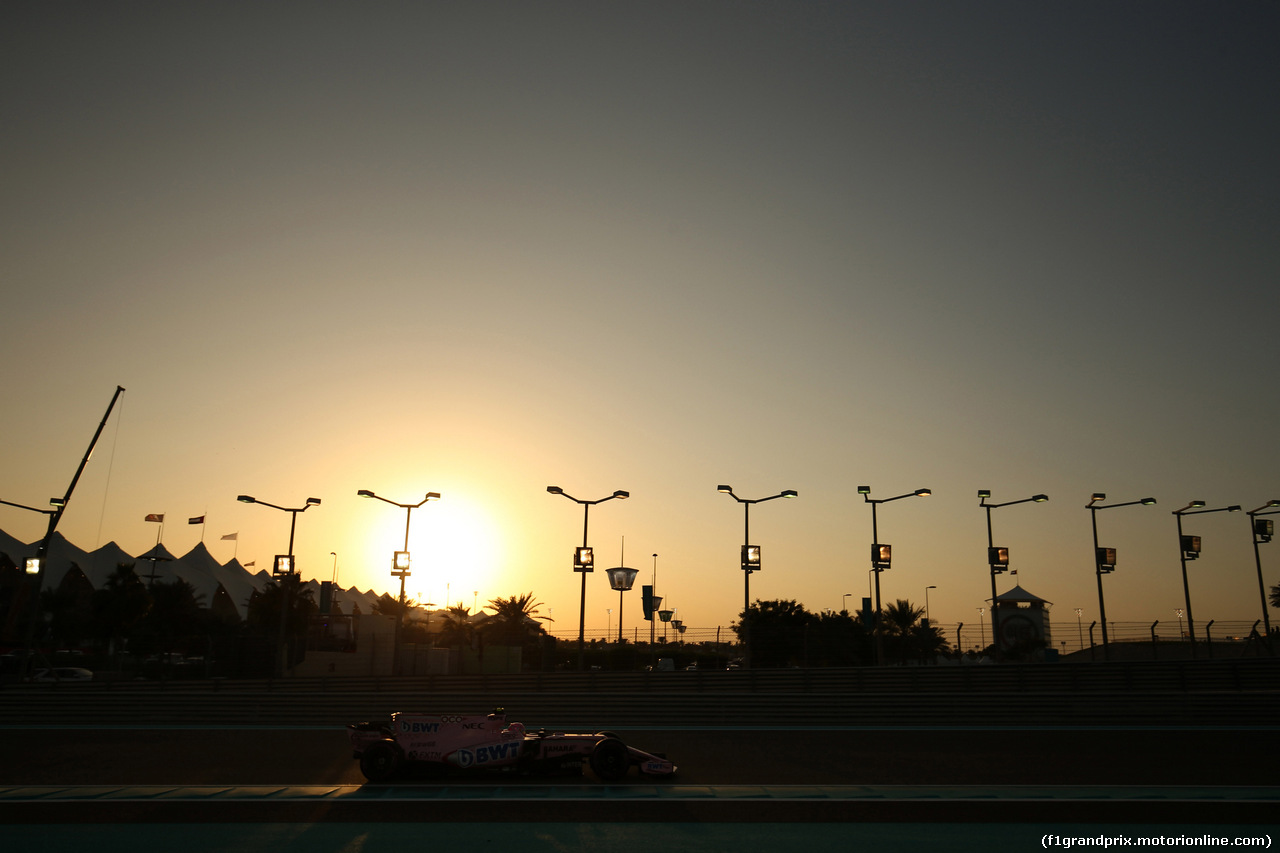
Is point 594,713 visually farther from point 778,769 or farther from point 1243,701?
point 1243,701

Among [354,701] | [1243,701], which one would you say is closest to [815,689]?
[1243,701]

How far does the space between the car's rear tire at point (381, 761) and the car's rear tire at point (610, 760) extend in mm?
3555

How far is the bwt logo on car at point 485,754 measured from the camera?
15.4 meters

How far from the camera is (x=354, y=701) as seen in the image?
93.7ft

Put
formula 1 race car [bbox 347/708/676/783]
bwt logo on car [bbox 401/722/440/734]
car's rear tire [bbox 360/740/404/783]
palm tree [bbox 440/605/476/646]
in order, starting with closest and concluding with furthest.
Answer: formula 1 race car [bbox 347/708/676/783] → car's rear tire [bbox 360/740/404/783] → bwt logo on car [bbox 401/722/440/734] → palm tree [bbox 440/605/476/646]

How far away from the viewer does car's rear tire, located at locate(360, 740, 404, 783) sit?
50.6 ft

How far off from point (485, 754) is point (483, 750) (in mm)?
79

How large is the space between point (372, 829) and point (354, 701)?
60.1 ft

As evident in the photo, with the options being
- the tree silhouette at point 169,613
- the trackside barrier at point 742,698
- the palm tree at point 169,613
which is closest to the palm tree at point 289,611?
the tree silhouette at point 169,613

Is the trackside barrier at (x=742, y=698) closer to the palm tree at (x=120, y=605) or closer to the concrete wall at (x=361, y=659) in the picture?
the concrete wall at (x=361, y=659)

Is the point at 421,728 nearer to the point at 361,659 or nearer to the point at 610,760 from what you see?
the point at 610,760

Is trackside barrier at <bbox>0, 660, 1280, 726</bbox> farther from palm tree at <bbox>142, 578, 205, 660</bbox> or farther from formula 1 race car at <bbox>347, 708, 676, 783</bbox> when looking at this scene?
palm tree at <bbox>142, 578, 205, 660</bbox>

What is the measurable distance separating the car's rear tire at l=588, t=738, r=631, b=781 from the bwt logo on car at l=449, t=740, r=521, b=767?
1.44 m

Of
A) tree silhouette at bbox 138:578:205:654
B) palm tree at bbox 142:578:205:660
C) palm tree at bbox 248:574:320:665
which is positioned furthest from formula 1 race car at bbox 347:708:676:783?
palm tree at bbox 142:578:205:660
